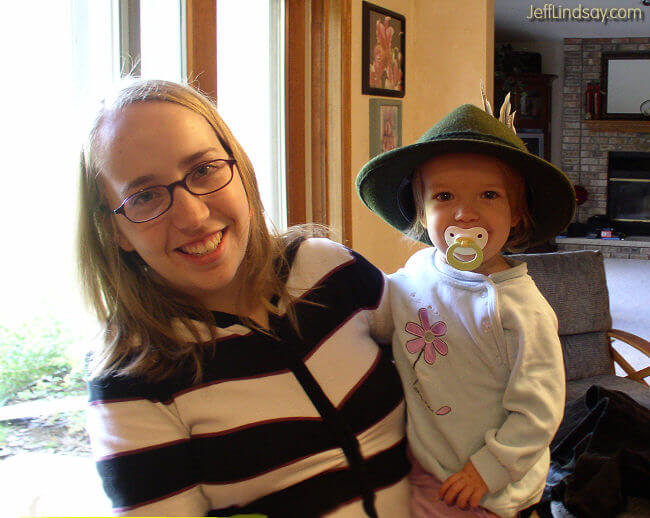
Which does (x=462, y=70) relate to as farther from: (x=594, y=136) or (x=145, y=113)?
(x=594, y=136)

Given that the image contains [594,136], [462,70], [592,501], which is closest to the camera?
[592,501]

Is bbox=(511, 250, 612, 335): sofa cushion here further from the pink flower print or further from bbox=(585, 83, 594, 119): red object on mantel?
bbox=(585, 83, 594, 119): red object on mantel

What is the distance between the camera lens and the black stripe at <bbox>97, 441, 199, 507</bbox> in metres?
0.84

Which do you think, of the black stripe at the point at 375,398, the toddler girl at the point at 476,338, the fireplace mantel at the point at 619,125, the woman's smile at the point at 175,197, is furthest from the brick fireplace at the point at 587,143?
the woman's smile at the point at 175,197

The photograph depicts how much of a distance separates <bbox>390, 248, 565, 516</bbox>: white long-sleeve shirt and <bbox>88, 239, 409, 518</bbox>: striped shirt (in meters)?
0.06

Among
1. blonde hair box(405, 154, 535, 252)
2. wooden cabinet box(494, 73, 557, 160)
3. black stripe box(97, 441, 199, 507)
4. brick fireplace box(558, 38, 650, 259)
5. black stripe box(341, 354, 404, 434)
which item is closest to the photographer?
black stripe box(97, 441, 199, 507)

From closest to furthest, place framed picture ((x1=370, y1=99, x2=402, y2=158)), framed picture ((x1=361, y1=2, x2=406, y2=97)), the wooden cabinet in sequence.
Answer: framed picture ((x1=361, y1=2, x2=406, y2=97)), framed picture ((x1=370, y1=99, x2=402, y2=158)), the wooden cabinet

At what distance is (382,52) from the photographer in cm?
368

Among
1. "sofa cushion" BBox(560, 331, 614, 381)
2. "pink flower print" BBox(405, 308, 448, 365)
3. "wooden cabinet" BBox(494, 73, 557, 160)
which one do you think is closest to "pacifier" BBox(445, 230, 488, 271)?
"pink flower print" BBox(405, 308, 448, 365)

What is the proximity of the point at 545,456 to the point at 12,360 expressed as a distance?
54.4 inches

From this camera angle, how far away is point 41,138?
1771mm

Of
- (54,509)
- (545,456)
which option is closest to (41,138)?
(54,509)

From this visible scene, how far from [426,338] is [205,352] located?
0.37 metres

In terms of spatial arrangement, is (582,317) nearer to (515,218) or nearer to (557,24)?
(515,218)
